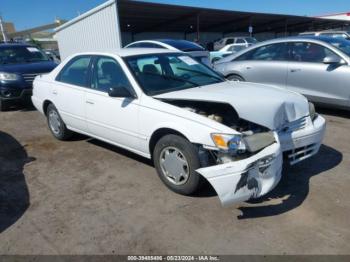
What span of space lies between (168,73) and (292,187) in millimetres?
2100

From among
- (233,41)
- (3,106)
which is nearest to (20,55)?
(3,106)

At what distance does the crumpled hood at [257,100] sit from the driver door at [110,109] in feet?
1.57

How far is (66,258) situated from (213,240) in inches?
49.2

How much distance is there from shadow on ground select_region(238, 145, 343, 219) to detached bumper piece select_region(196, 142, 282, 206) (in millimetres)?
288

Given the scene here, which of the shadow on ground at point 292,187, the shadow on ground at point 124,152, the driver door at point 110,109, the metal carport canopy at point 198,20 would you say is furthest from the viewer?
the metal carport canopy at point 198,20

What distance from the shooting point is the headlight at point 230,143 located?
3.10 metres

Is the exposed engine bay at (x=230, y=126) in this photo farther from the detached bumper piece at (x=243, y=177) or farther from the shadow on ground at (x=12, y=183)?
the shadow on ground at (x=12, y=183)

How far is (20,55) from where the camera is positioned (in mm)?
9148

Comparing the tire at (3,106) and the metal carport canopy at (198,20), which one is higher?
the metal carport canopy at (198,20)

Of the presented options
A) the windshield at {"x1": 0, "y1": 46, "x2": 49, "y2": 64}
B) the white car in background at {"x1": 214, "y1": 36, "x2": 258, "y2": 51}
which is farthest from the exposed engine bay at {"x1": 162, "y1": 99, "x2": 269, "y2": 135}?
the white car in background at {"x1": 214, "y1": 36, "x2": 258, "y2": 51}

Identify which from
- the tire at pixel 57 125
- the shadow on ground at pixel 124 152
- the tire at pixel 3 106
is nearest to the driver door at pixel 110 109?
the shadow on ground at pixel 124 152

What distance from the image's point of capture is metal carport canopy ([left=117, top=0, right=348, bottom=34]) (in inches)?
878

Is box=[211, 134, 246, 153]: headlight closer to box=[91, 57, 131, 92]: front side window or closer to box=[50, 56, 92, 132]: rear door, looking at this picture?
box=[91, 57, 131, 92]: front side window

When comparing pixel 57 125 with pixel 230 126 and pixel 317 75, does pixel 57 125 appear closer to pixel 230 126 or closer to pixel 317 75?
pixel 230 126
